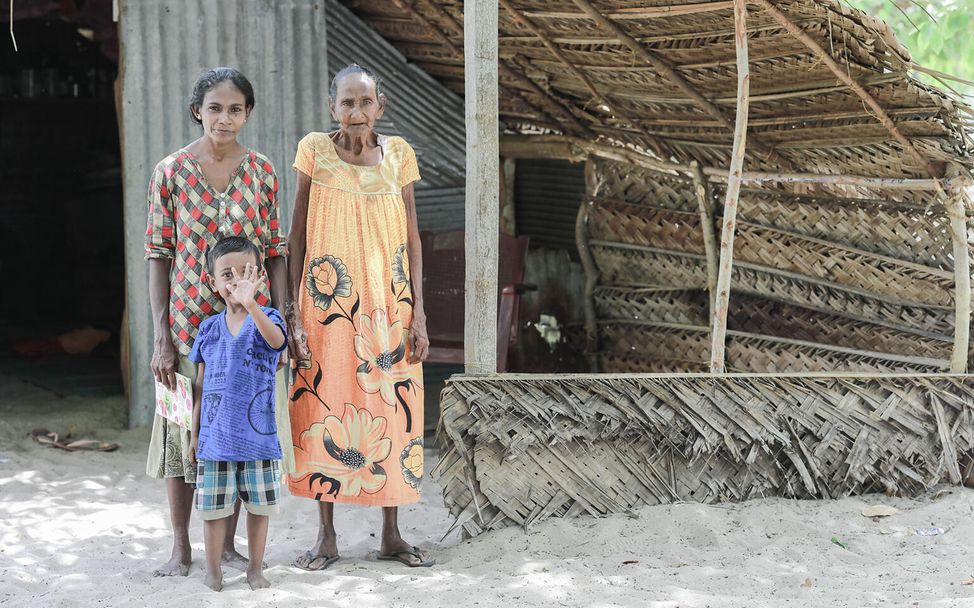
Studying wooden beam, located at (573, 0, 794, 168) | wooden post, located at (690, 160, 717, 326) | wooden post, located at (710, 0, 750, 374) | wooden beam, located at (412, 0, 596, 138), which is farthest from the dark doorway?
wooden post, located at (710, 0, 750, 374)

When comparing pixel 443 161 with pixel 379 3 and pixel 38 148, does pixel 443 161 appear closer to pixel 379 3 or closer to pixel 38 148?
pixel 379 3

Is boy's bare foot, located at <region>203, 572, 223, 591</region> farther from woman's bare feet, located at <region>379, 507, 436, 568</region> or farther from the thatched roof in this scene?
the thatched roof

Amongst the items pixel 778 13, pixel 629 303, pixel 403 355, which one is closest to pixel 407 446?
pixel 403 355

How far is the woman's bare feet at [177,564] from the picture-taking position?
3461mm

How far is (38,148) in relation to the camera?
9.56 meters

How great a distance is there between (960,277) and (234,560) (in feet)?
10.7

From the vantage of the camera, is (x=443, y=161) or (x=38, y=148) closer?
(x=443, y=161)

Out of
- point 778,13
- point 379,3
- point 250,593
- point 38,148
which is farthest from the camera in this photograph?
point 38,148

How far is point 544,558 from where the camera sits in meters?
3.61

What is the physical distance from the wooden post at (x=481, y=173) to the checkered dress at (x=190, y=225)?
834 mm

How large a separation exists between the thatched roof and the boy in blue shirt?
2458 millimetres

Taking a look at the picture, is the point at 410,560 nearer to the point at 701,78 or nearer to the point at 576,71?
the point at 701,78

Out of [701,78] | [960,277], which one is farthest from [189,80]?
[960,277]

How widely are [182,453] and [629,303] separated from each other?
12.1 ft
